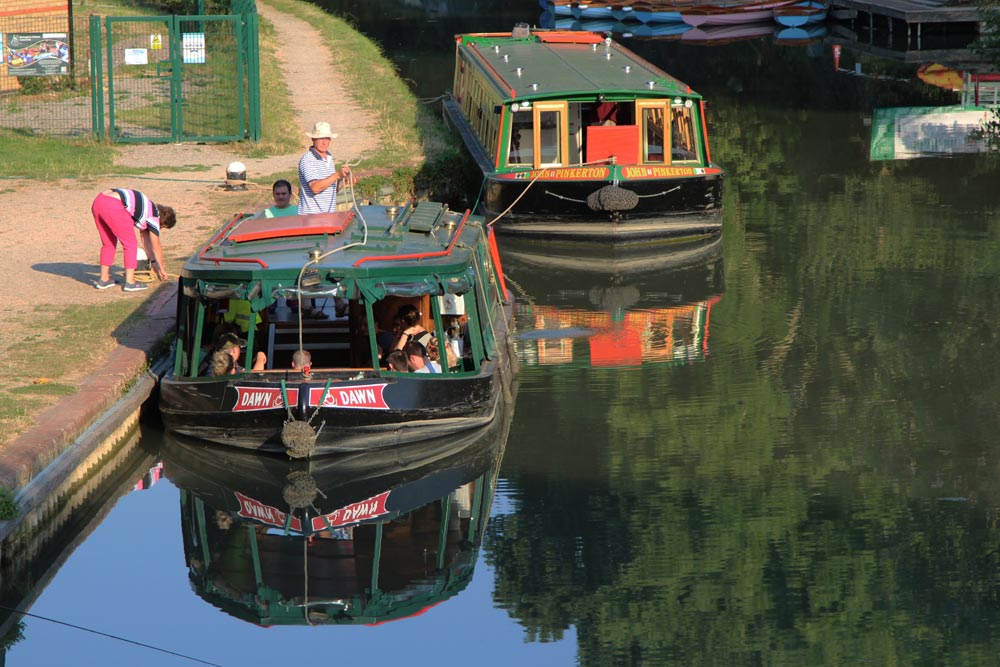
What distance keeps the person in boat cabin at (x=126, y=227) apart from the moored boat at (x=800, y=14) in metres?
37.9

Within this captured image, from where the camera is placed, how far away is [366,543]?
1233 cm

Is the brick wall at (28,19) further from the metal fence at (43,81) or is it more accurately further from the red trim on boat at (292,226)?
the red trim on boat at (292,226)

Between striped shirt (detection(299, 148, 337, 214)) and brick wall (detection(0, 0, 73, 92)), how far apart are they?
56.2 ft

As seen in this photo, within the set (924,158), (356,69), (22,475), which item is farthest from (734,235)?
(356,69)

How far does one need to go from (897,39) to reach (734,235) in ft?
90.5

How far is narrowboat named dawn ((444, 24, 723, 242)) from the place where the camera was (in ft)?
72.4

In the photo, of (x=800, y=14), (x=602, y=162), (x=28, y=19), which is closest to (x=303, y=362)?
(x=602, y=162)

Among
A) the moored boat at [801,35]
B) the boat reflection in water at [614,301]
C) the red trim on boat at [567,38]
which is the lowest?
the boat reflection in water at [614,301]

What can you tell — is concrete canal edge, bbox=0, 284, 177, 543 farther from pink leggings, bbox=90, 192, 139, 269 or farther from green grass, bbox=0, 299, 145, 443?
pink leggings, bbox=90, 192, 139, 269

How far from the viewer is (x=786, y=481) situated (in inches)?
536

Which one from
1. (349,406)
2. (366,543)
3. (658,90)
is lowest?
(366,543)

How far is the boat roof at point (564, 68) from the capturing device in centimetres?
2234

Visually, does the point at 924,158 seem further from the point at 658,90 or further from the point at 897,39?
the point at 897,39

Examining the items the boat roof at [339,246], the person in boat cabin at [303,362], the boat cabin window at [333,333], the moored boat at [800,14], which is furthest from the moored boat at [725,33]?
the person in boat cabin at [303,362]
